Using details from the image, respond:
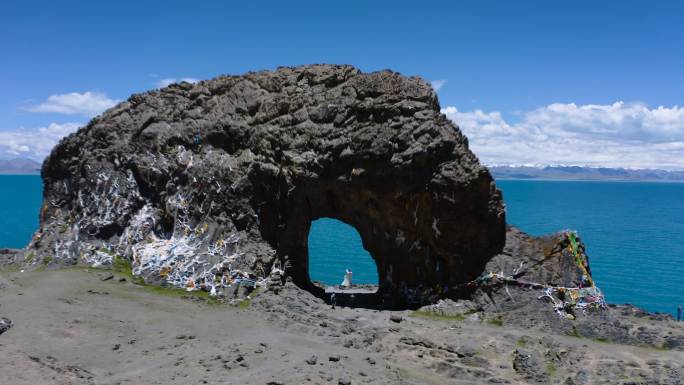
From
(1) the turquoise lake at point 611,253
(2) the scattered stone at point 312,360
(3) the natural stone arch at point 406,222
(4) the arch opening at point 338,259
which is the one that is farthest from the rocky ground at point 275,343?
(1) the turquoise lake at point 611,253

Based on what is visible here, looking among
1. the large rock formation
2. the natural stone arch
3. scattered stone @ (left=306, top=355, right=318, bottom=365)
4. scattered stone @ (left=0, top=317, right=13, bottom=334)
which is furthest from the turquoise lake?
scattered stone @ (left=0, top=317, right=13, bottom=334)

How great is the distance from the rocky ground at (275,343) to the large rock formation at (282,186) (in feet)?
6.80

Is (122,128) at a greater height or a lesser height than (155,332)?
greater

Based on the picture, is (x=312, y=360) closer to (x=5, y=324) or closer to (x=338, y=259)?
(x=5, y=324)

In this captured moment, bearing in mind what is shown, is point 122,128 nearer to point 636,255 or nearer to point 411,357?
point 411,357

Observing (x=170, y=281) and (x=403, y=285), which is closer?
(x=170, y=281)

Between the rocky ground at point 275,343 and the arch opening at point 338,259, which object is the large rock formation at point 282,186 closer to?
the rocky ground at point 275,343

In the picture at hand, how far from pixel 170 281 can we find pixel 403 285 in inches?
441

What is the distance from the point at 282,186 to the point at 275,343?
10.1 meters

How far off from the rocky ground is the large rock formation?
6.80 ft

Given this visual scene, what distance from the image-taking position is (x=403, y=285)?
30.4 meters

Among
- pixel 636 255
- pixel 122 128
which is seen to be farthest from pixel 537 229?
pixel 122 128

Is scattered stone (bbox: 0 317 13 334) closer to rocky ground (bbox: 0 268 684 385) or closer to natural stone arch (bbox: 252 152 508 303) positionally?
rocky ground (bbox: 0 268 684 385)

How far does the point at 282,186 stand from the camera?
29.4 meters
